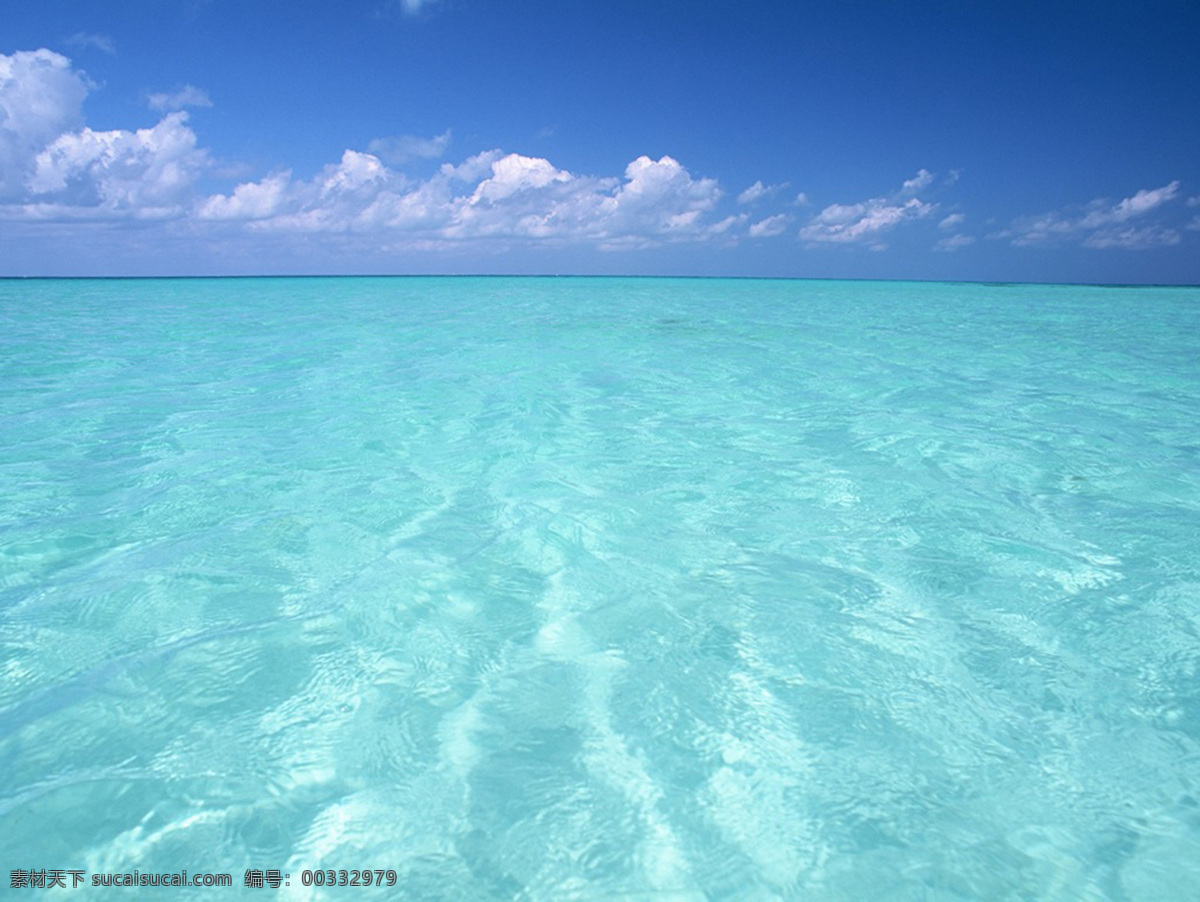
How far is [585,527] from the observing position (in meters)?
4.23

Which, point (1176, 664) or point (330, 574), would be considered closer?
point (1176, 664)

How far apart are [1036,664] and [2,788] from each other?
370 centimetres

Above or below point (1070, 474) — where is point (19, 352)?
below

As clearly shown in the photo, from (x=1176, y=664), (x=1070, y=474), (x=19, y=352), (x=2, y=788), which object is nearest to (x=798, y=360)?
(x=1070, y=474)

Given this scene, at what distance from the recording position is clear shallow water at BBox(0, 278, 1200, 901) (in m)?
1.94

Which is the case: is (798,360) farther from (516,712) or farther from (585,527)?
(516,712)

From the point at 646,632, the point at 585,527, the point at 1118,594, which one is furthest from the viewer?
the point at 585,527

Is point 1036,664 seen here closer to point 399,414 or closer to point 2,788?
point 2,788

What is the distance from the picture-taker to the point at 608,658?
9.25 feet

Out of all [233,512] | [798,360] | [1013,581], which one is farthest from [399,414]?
[798,360]

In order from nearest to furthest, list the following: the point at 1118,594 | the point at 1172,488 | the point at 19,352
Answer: the point at 1118,594, the point at 1172,488, the point at 19,352

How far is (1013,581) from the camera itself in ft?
11.5

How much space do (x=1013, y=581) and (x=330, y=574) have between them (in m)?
3.53

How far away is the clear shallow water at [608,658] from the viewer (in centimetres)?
194
